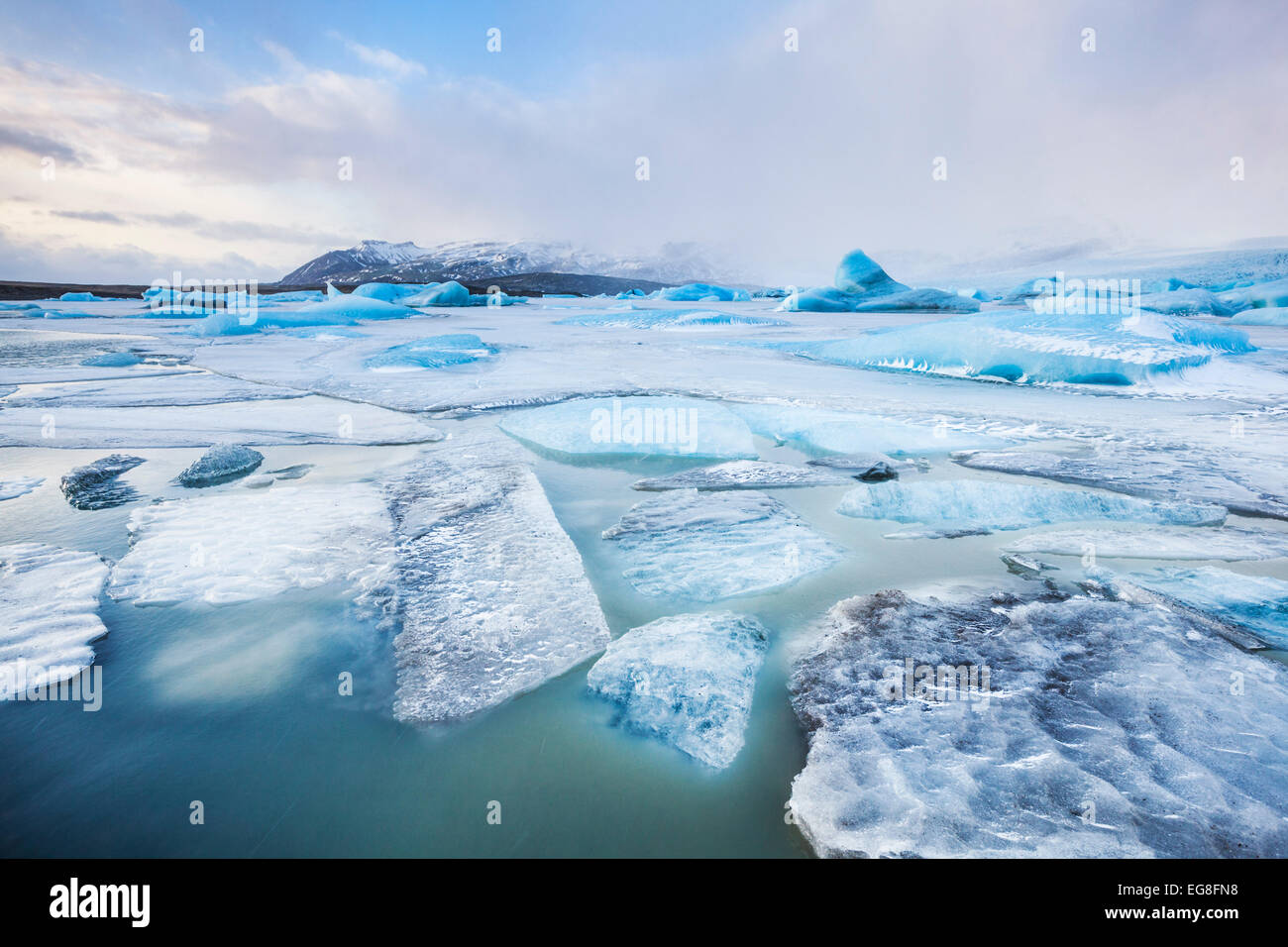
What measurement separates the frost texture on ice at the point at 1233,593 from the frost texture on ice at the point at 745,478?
1.19 metres

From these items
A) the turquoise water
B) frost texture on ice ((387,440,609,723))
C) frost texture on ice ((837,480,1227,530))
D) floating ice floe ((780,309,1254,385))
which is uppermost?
floating ice floe ((780,309,1254,385))

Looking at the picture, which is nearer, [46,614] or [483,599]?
[46,614]

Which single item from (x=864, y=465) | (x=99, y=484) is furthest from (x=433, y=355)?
(x=864, y=465)

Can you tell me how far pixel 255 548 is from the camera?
1940 millimetres

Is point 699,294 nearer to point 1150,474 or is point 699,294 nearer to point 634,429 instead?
point 634,429

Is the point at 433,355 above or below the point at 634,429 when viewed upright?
above

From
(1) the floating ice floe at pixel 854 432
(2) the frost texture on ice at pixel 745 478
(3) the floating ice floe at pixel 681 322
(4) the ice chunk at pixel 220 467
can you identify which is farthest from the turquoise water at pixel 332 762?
(3) the floating ice floe at pixel 681 322

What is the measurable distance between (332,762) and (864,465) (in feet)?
8.39

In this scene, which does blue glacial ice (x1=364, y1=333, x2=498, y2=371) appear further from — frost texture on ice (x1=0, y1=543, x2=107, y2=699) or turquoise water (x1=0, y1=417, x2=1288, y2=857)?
turquoise water (x1=0, y1=417, x2=1288, y2=857)

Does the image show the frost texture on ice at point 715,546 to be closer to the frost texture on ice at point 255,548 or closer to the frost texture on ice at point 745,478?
the frost texture on ice at point 745,478

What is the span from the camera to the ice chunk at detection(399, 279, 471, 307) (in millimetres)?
22328

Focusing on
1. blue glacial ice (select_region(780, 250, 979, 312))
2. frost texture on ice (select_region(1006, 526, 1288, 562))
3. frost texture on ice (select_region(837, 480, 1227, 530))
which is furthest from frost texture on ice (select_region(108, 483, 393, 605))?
blue glacial ice (select_region(780, 250, 979, 312))

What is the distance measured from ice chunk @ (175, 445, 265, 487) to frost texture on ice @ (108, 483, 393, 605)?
266 mm
